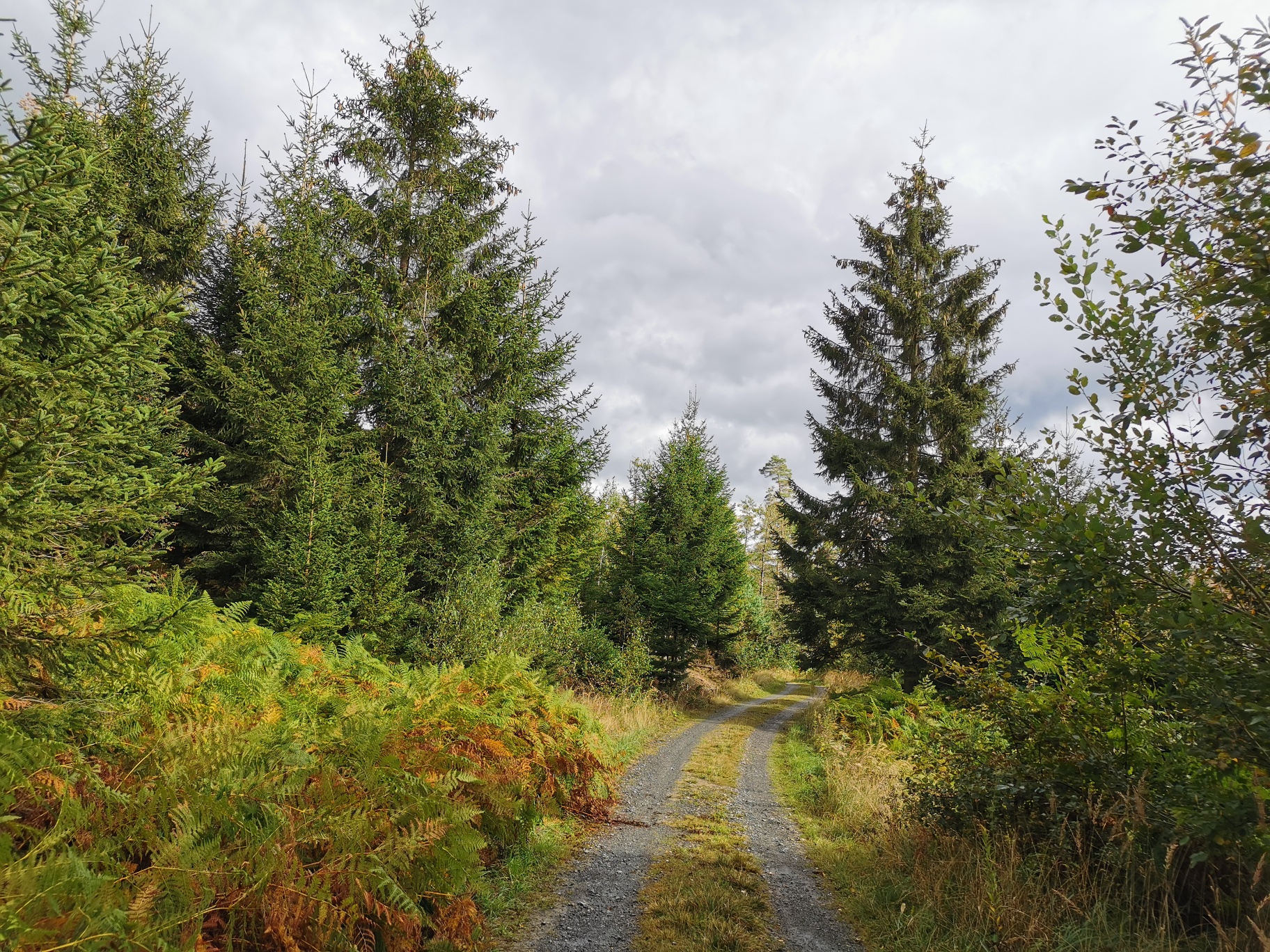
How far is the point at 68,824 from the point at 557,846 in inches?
191

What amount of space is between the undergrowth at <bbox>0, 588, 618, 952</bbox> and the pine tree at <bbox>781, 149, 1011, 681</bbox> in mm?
13470

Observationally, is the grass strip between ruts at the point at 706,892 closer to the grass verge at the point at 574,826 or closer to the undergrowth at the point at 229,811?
the grass verge at the point at 574,826

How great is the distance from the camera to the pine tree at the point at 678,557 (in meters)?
21.8

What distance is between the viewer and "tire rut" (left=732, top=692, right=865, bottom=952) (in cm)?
509

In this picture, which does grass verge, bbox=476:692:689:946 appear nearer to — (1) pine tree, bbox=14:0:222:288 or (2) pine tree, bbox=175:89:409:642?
(2) pine tree, bbox=175:89:409:642

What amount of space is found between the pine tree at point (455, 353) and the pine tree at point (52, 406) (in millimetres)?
10228

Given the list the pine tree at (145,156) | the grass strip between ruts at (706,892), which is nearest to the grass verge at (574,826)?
the grass strip between ruts at (706,892)

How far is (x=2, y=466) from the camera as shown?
336 cm

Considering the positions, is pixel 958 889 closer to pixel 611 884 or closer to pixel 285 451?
pixel 611 884

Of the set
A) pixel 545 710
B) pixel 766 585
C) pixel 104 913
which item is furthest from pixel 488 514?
pixel 766 585

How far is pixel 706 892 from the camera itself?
→ 5633 millimetres

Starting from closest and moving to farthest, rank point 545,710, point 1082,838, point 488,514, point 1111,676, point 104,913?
point 104,913 → point 1111,676 → point 1082,838 → point 545,710 → point 488,514

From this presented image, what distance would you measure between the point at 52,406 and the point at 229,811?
2723 millimetres

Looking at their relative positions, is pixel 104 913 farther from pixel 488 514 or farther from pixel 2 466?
pixel 488 514
